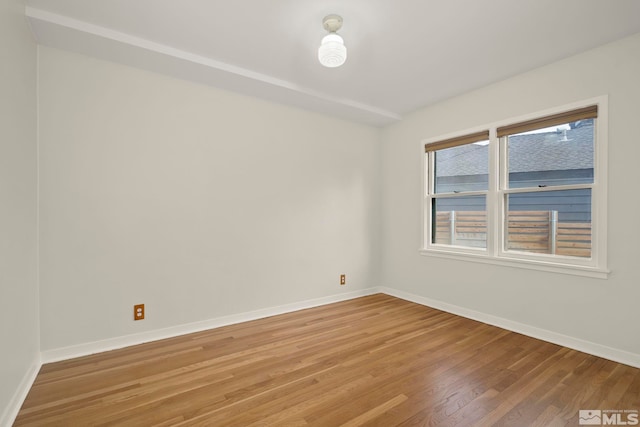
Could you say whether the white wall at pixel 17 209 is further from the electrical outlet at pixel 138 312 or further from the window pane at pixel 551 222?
the window pane at pixel 551 222

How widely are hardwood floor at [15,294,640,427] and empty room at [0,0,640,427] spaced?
0.02 m

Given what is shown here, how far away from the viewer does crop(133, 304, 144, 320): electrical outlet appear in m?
2.62

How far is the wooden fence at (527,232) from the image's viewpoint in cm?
266

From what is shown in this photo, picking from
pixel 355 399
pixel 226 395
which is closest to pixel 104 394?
pixel 226 395

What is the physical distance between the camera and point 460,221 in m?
3.59

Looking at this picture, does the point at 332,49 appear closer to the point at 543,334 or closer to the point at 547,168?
the point at 547,168

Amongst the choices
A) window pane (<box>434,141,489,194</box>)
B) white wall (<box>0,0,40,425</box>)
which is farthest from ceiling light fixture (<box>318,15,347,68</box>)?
window pane (<box>434,141,489,194</box>)

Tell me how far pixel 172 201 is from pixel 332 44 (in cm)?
199

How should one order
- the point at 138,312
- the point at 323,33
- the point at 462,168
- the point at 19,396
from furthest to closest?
the point at 462,168, the point at 138,312, the point at 323,33, the point at 19,396

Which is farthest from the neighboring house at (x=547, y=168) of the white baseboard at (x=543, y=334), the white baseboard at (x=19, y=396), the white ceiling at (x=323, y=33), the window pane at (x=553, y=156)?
the white baseboard at (x=19, y=396)

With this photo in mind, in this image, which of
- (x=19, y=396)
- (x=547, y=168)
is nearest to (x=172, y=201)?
(x=19, y=396)

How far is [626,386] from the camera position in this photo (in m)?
1.98

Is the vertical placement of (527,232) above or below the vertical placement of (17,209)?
below

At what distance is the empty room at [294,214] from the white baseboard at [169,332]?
2 cm
